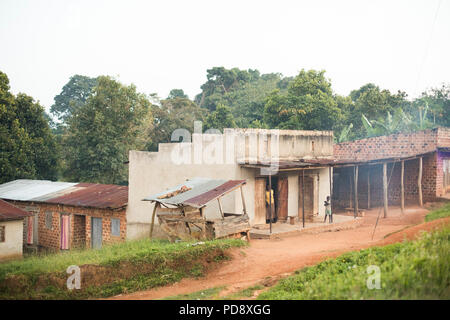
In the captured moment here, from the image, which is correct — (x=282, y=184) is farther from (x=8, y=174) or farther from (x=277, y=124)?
(x=8, y=174)

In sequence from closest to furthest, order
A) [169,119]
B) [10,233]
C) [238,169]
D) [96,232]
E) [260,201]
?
[238,169] → [10,233] → [260,201] → [96,232] → [169,119]

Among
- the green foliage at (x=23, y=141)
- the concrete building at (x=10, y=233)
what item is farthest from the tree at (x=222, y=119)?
the concrete building at (x=10, y=233)

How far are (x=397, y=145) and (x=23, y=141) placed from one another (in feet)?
70.4

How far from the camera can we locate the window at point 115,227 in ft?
57.7

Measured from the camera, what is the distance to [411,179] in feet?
73.6

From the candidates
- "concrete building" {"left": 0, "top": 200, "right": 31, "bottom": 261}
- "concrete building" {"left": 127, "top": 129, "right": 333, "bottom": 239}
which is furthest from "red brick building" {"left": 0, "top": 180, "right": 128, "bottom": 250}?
"concrete building" {"left": 0, "top": 200, "right": 31, "bottom": 261}

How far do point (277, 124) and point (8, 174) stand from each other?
1772 cm

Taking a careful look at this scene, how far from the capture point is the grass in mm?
6227

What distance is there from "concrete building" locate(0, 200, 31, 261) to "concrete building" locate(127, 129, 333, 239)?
417 centimetres

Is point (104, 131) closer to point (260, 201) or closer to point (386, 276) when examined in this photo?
point (260, 201)

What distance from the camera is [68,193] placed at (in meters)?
19.9

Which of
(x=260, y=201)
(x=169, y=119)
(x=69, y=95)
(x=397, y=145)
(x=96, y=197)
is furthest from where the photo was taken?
(x=69, y=95)

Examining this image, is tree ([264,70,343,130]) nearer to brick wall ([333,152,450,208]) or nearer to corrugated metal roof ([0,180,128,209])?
brick wall ([333,152,450,208])

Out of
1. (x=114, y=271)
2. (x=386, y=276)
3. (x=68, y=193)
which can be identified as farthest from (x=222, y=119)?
(x=386, y=276)
